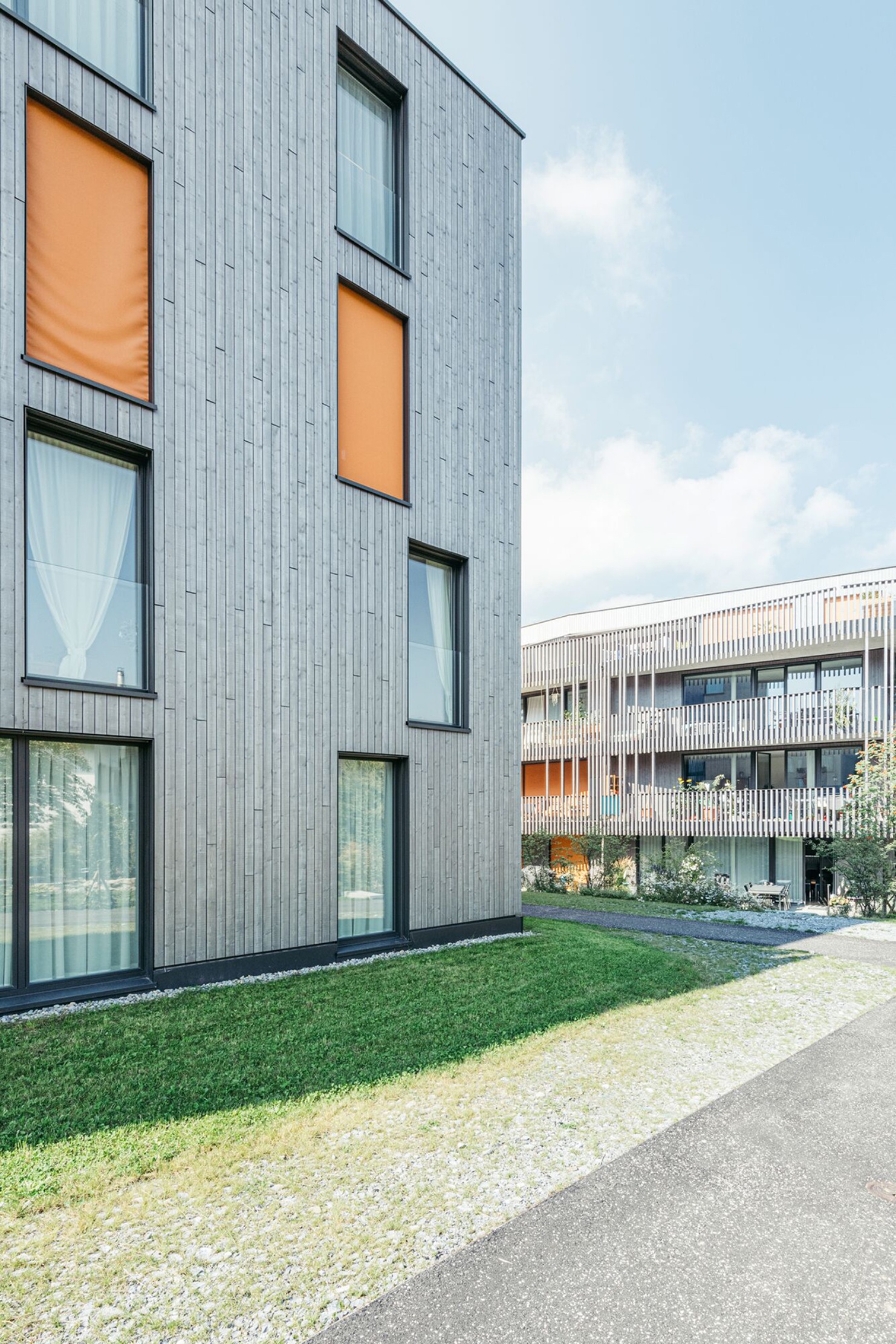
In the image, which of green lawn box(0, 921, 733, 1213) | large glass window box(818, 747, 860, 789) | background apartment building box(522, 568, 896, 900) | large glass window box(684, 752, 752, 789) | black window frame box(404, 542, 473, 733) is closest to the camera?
green lawn box(0, 921, 733, 1213)

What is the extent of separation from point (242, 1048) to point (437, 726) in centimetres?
494

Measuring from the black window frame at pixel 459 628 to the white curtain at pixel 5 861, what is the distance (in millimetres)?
4872

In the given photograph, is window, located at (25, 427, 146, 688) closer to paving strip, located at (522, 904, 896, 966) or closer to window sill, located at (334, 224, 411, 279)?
window sill, located at (334, 224, 411, 279)

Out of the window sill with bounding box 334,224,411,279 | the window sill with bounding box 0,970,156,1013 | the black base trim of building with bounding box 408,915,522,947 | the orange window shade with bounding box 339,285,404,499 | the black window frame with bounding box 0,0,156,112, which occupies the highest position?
the black window frame with bounding box 0,0,156,112

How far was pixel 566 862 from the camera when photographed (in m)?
22.8

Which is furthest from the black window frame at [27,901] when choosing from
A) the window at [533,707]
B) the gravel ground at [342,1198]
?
the window at [533,707]

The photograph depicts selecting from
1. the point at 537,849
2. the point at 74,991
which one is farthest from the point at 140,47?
the point at 537,849

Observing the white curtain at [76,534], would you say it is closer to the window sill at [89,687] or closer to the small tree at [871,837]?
the window sill at [89,687]

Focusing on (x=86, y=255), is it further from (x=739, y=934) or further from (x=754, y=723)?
(x=754, y=723)

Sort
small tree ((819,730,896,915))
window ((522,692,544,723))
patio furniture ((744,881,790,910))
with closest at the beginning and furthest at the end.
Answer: small tree ((819,730,896,915)), patio furniture ((744,881,790,910)), window ((522,692,544,723))

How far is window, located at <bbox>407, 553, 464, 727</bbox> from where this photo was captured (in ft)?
31.9

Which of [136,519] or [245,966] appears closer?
[136,519]

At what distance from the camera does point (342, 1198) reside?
3471 mm

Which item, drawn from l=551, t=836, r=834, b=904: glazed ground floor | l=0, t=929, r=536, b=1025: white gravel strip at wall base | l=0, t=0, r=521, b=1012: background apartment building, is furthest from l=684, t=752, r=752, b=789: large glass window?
l=0, t=929, r=536, b=1025: white gravel strip at wall base
